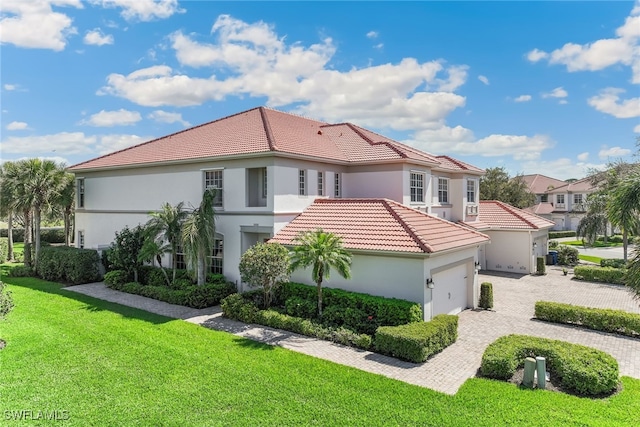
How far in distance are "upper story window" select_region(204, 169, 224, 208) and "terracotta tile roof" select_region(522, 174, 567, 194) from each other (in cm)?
6290

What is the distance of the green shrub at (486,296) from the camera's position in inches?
702

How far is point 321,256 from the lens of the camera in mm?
14000

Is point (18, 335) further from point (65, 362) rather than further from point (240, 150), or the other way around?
point (240, 150)

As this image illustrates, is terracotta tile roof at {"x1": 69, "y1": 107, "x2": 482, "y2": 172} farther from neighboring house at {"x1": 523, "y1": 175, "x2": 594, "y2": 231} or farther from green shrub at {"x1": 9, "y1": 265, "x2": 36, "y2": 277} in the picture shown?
neighboring house at {"x1": 523, "y1": 175, "x2": 594, "y2": 231}

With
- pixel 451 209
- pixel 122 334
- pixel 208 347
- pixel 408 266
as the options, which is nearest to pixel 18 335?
pixel 122 334

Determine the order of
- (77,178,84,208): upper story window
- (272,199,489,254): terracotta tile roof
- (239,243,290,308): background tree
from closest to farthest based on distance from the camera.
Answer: (272,199,489,254): terracotta tile roof, (239,243,290,308): background tree, (77,178,84,208): upper story window

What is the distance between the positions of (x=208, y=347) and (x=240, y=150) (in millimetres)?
9915

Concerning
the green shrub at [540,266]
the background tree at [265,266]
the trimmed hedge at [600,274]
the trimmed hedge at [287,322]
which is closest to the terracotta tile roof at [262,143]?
the background tree at [265,266]

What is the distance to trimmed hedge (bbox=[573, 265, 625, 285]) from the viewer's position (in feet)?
80.6

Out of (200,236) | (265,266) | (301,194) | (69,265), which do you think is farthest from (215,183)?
(69,265)

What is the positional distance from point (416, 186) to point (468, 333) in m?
10.2

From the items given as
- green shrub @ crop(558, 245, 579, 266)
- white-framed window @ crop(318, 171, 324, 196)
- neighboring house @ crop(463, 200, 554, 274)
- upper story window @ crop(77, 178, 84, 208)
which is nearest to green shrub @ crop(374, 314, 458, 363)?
white-framed window @ crop(318, 171, 324, 196)

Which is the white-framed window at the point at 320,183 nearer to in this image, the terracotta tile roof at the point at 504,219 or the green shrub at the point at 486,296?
the green shrub at the point at 486,296

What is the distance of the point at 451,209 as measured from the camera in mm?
27891
